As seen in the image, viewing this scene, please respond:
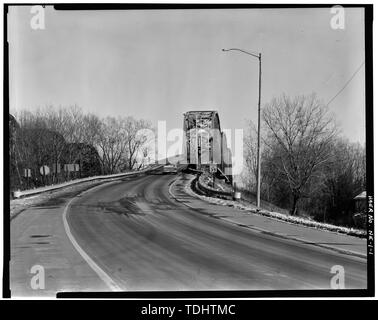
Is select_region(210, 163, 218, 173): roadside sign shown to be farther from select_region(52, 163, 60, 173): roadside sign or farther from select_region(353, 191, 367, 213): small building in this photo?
select_region(52, 163, 60, 173): roadside sign

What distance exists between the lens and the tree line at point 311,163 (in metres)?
4.43

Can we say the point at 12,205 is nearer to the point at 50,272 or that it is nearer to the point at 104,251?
the point at 50,272

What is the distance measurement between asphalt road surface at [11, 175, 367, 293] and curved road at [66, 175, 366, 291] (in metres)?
0.01

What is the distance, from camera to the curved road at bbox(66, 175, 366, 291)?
3.94 meters

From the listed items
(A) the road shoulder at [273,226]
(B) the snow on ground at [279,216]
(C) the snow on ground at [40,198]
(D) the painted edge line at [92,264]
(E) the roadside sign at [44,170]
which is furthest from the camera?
(B) the snow on ground at [279,216]

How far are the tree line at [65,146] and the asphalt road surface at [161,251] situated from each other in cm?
54

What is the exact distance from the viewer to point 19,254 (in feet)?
13.2

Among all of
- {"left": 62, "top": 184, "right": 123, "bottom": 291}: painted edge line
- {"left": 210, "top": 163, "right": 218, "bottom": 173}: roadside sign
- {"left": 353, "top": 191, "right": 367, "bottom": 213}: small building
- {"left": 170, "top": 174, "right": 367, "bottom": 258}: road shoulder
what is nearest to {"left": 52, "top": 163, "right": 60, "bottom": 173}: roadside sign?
{"left": 62, "top": 184, "right": 123, "bottom": 291}: painted edge line

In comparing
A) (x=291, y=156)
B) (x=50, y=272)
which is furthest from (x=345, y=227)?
(x=50, y=272)

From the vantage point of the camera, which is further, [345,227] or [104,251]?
[345,227]

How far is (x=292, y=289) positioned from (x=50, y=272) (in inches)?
96.2

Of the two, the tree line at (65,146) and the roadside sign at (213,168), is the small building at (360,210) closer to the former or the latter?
the roadside sign at (213,168)

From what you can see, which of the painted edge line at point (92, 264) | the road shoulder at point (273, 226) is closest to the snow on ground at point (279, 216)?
the road shoulder at point (273, 226)
